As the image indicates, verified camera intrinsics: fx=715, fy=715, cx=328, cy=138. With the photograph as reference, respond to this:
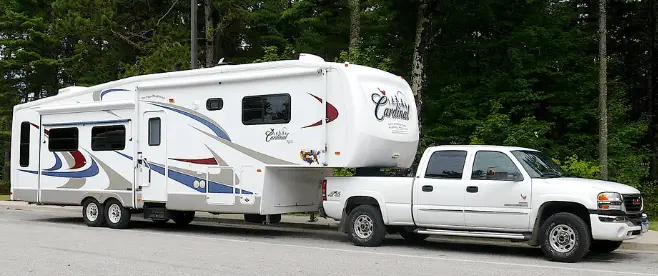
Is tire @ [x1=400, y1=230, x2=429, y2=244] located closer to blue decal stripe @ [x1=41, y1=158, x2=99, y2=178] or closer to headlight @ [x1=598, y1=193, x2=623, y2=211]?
headlight @ [x1=598, y1=193, x2=623, y2=211]

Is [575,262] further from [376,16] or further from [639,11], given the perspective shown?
[639,11]

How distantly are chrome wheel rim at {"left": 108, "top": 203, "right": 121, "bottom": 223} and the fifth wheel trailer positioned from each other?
3cm

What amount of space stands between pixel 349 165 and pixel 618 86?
19300 mm

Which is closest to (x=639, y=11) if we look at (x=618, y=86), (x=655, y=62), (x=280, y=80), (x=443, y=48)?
(x=655, y=62)

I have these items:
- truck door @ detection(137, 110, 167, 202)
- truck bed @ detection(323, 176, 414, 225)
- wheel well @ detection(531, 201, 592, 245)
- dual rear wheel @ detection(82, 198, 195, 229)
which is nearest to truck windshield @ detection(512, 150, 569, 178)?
wheel well @ detection(531, 201, 592, 245)

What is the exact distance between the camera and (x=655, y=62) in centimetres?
3506

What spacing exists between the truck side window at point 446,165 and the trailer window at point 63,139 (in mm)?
9693

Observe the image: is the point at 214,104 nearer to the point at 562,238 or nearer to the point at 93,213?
the point at 93,213

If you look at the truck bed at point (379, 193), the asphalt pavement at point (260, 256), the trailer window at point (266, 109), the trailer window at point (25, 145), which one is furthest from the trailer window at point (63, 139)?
the truck bed at point (379, 193)

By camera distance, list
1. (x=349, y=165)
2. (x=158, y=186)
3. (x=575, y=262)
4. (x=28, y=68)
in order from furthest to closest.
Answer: (x=28, y=68) → (x=158, y=186) → (x=349, y=165) → (x=575, y=262)

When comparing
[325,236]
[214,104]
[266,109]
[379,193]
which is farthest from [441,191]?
[214,104]

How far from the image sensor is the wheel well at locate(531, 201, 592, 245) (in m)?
11.3

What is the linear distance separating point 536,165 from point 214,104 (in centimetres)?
691

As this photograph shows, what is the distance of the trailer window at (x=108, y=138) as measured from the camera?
17.0 meters
